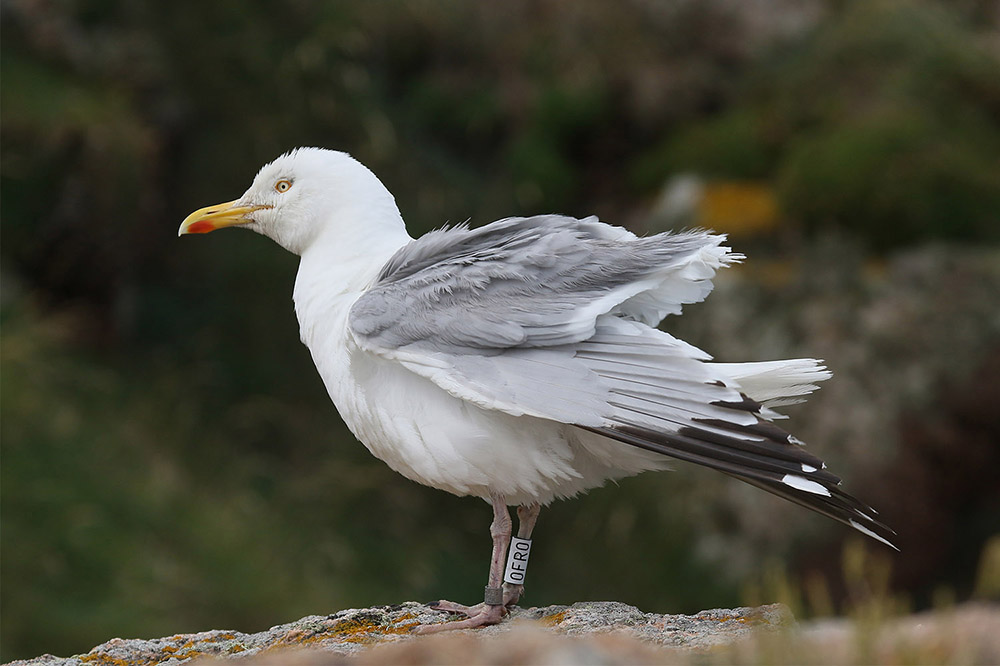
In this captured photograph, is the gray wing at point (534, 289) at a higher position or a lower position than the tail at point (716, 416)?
higher

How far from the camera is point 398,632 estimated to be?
3.99 m

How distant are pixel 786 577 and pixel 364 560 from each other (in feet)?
9.96

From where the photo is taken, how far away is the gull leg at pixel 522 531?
4.16 m

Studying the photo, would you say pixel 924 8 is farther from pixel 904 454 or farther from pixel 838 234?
pixel 904 454

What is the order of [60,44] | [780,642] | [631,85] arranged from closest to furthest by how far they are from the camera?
[780,642], [60,44], [631,85]

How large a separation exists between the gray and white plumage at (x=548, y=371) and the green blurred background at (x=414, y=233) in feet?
11.4

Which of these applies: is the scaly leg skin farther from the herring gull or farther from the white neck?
the white neck

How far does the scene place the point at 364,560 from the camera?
806 centimetres

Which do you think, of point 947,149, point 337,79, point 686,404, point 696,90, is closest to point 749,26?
point 696,90

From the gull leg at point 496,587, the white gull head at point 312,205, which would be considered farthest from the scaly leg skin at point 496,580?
the white gull head at point 312,205

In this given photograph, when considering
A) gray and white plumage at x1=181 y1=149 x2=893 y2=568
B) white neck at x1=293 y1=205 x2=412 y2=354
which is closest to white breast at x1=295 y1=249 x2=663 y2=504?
gray and white plumage at x1=181 y1=149 x2=893 y2=568

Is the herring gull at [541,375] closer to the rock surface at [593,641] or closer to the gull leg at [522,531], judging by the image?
the gull leg at [522,531]

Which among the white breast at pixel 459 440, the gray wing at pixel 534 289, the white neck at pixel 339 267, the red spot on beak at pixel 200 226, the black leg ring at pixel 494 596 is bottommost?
the black leg ring at pixel 494 596

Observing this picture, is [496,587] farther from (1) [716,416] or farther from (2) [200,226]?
(2) [200,226]
